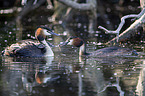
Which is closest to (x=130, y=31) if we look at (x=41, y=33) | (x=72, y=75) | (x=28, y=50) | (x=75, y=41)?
(x=75, y=41)

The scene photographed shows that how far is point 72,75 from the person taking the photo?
10.1m

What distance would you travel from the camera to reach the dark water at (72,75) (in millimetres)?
8594

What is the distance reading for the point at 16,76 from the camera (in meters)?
9.97

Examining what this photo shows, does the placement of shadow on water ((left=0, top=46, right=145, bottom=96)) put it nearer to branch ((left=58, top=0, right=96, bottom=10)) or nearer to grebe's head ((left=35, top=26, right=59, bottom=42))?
grebe's head ((left=35, top=26, right=59, bottom=42))

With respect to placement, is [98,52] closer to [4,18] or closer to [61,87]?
[61,87]

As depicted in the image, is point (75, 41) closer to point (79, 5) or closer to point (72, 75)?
point (72, 75)

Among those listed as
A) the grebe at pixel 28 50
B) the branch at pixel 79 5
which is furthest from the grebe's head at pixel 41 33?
the branch at pixel 79 5

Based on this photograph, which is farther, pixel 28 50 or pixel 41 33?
pixel 41 33

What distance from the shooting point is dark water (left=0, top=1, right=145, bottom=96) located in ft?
28.2

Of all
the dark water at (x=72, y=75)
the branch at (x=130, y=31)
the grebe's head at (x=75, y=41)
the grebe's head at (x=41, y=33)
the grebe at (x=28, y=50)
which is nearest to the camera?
the dark water at (x=72, y=75)

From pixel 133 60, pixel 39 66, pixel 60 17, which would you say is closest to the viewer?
pixel 39 66

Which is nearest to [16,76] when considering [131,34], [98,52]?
[98,52]

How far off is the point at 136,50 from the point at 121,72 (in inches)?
132

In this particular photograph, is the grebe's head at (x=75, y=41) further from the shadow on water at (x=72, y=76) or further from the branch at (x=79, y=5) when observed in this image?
the branch at (x=79, y=5)
